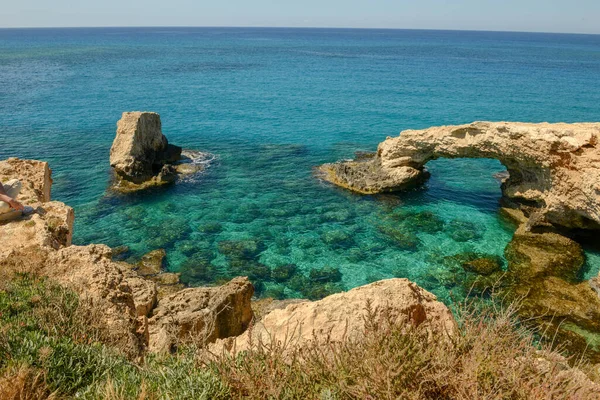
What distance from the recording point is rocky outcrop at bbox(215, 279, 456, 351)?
24.4ft

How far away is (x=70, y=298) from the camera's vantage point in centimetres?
816

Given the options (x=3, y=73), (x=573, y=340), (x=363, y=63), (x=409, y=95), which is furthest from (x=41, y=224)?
(x=363, y=63)

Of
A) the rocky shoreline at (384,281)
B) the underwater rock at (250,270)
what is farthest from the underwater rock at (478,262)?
the underwater rock at (250,270)

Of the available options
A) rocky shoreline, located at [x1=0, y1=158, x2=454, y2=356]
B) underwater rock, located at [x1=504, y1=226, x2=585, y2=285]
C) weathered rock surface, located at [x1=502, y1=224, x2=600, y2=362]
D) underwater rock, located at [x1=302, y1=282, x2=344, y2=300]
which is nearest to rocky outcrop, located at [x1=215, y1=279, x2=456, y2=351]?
rocky shoreline, located at [x1=0, y1=158, x2=454, y2=356]

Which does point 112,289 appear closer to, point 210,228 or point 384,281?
point 384,281

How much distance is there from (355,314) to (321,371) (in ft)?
7.18

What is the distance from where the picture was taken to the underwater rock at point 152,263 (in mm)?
17578

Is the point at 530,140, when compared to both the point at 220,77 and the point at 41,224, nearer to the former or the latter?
the point at 41,224

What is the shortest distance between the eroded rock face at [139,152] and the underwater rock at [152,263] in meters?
8.31

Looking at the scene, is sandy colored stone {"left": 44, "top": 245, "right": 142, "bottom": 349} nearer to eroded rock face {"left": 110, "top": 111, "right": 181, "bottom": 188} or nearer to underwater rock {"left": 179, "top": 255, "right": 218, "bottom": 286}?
underwater rock {"left": 179, "top": 255, "right": 218, "bottom": 286}

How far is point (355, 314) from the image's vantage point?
7672 millimetres

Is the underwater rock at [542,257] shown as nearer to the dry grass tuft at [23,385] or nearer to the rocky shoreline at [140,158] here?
the dry grass tuft at [23,385]

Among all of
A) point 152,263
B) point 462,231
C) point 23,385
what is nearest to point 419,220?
point 462,231

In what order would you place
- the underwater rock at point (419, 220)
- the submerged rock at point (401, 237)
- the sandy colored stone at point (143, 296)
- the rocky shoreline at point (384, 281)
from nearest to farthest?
the rocky shoreline at point (384, 281), the sandy colored stone at point (143, 296), the submerged rock at point (401, 237), the underwater rock at point (419, 220)
